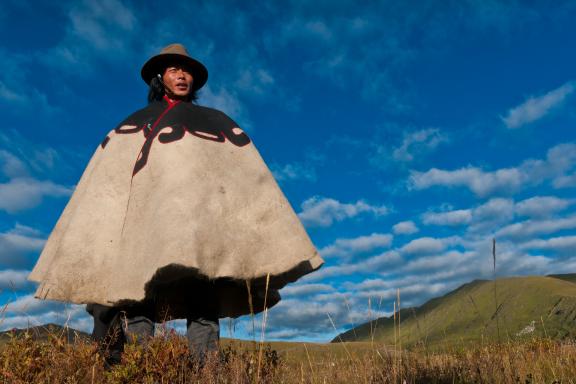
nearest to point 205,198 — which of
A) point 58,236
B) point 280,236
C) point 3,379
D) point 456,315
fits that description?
point 280,236

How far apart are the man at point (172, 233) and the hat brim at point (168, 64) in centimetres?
57

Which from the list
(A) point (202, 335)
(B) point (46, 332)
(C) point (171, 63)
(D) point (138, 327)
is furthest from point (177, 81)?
(B) point (46, 332)

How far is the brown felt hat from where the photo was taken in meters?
5.28

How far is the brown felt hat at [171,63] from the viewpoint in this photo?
17.3 ft

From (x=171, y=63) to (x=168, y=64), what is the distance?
4 cm

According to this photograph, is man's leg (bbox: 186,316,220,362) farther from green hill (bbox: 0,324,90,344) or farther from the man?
green hill (bbox: 0,324,90,344)

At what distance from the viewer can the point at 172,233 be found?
411cm

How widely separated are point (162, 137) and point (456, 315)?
207273 millimetres

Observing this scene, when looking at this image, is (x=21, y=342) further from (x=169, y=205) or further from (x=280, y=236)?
(x=280, y=236)

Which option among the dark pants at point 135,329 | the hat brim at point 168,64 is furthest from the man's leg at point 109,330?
the hat brim at point 168,64

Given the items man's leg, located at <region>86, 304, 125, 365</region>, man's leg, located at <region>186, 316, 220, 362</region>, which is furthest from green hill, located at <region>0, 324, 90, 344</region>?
man's leg, located at <region>186, 316, 220, 362</region>

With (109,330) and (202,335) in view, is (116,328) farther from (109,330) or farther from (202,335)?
(202,335)

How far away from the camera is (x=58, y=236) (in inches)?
197

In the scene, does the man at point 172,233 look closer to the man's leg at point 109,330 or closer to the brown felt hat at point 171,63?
the man's leg at point 109,330
